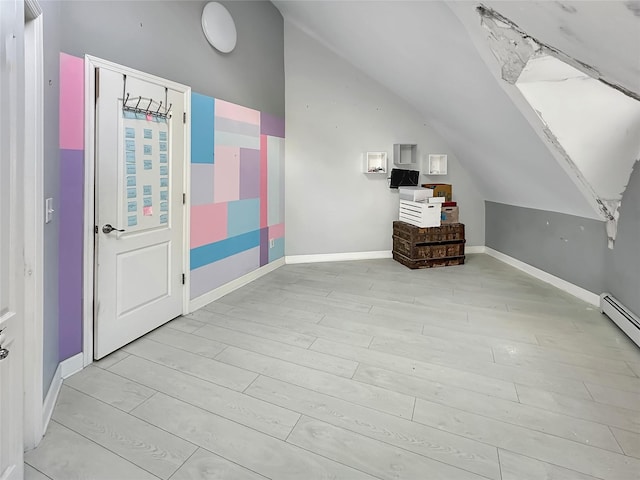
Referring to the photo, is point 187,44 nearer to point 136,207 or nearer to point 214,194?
point 214,194

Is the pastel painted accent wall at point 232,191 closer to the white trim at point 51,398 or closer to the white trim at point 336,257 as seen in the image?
the white trim at point 336,257

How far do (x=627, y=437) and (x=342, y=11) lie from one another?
13.3 ft

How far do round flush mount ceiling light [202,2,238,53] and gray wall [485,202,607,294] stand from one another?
157 inches

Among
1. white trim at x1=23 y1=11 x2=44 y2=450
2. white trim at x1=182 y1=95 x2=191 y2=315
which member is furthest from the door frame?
white trim at x1=182 y1=95 x2=191 y2=315

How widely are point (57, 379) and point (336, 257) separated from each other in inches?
151

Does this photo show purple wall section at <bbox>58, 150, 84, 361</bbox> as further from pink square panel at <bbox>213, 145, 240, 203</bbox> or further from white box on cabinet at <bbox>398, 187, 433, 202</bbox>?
white box on cabinet at <bbox>398, 187, 433, 202</bbox>

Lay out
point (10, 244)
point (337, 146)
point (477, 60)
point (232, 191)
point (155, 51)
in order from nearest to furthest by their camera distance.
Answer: point (10, 244) → point (155, 51) → point (477, 60) → point (232, 191) → point (337, 146)

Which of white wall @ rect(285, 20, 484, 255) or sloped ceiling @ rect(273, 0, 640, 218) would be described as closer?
sloped ceiling @ rect(273, 0, 640, 218)

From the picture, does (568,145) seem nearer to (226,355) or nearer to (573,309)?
(573,309)

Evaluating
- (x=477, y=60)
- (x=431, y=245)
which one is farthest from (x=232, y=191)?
(x=431, y=245)

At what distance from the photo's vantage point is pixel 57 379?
78.7 inches

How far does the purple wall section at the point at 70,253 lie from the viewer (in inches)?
81.8

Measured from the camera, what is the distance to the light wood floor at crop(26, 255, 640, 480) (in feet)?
4.85

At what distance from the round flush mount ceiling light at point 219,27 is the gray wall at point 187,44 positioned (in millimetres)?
56
